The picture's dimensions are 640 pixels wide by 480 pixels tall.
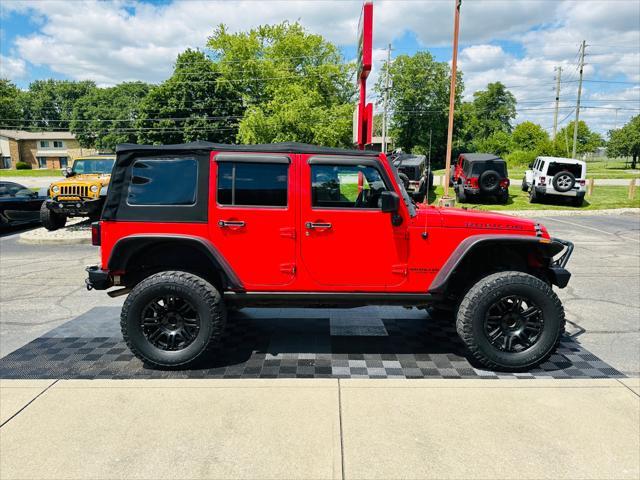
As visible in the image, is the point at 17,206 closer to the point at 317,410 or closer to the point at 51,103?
the point at 317,410

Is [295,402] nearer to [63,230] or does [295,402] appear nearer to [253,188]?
[253,188]

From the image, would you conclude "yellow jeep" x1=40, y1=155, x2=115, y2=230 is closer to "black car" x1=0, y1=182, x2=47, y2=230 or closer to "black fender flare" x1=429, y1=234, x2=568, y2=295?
"black car" x1=0, y1=182, x2=47, y2=230

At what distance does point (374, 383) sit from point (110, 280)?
2.45m

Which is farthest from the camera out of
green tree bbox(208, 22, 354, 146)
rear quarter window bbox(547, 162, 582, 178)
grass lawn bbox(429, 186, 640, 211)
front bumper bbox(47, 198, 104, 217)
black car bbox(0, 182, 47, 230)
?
green tree bbox(208, 22, 354, 146)

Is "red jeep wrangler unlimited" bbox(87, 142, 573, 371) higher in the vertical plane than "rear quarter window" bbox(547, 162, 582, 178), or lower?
lower

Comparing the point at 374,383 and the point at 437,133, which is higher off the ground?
the point at 437,133

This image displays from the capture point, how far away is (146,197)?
3.81m

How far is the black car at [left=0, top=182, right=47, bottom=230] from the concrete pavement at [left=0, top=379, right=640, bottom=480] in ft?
34.2

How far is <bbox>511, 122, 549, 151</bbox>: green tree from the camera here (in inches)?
2773

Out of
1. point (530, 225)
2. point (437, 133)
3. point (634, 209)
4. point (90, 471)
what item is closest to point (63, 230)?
point (90, 471)

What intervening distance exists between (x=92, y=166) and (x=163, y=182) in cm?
1067

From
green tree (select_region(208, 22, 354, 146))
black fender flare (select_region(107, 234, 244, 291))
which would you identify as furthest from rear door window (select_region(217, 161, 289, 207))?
green tree (select_region(208, 22, 354, 146))

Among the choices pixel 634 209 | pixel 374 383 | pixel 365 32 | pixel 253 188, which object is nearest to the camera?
pixel 374 383

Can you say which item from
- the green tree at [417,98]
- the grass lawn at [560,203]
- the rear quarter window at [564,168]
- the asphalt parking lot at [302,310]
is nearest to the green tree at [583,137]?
the green tree at [417,98]
